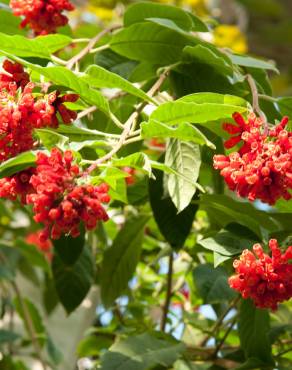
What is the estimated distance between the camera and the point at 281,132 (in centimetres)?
106

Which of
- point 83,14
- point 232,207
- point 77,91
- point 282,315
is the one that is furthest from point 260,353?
point 83,14

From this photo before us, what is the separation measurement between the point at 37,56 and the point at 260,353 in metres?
0.59

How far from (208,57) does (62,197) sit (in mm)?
437

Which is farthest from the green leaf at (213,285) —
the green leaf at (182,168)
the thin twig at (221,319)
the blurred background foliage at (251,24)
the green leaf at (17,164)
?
the blurred background foliage at (251,24)

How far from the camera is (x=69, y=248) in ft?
4.84

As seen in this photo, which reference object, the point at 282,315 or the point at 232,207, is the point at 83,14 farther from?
the point at 232,207

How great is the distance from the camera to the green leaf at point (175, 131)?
106 cm

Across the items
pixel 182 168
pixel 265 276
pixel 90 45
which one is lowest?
pixel 265 276

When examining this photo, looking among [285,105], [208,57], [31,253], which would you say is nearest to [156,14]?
[208,57]

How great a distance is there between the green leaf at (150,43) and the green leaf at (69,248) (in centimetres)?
32

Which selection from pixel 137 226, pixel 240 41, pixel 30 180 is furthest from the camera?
pixel 240 41

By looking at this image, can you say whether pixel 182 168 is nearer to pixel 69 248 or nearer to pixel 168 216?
pixel 168 216

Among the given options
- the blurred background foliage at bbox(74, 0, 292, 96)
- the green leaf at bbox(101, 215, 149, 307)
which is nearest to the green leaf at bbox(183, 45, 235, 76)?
the green leaf at bbox(101, 215, 149, 307)

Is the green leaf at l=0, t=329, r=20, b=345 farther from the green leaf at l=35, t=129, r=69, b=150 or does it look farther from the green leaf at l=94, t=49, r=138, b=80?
the green leaf at l=35, t=129, r=69, b=150
